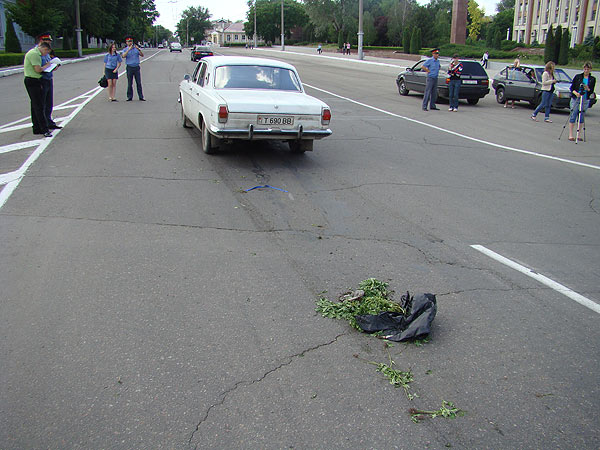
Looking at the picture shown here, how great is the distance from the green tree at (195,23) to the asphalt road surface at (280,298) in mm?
194997

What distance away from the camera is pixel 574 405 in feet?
10.4

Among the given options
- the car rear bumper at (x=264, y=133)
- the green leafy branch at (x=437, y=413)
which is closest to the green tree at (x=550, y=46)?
the car rear bumper at (x=264, y=133)

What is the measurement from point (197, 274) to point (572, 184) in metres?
6.83

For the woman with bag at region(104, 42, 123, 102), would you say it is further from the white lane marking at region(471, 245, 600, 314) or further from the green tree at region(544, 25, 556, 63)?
the green tree at region(544, 25, 556, 63)

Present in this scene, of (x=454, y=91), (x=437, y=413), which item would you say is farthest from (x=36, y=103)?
(x=454, y=91)

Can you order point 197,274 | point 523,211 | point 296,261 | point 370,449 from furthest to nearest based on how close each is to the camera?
point 523,211 < point 296,261 < point 197,274 < point 370,449

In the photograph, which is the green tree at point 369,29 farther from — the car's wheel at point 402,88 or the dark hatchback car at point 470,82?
the dark hatchback car at point 470,82

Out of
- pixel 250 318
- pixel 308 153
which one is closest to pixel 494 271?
pixel 250 318

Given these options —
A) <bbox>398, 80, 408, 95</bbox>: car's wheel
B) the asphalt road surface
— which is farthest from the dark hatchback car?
the asphalt road surface

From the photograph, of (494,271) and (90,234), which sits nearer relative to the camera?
(494,271)

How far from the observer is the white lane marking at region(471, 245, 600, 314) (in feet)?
14.9

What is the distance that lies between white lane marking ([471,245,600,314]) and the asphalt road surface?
3 centimetres

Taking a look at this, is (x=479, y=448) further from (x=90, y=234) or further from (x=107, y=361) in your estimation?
(x=90, y=234)

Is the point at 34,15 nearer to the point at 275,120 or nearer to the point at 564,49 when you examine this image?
the point at 564,49
